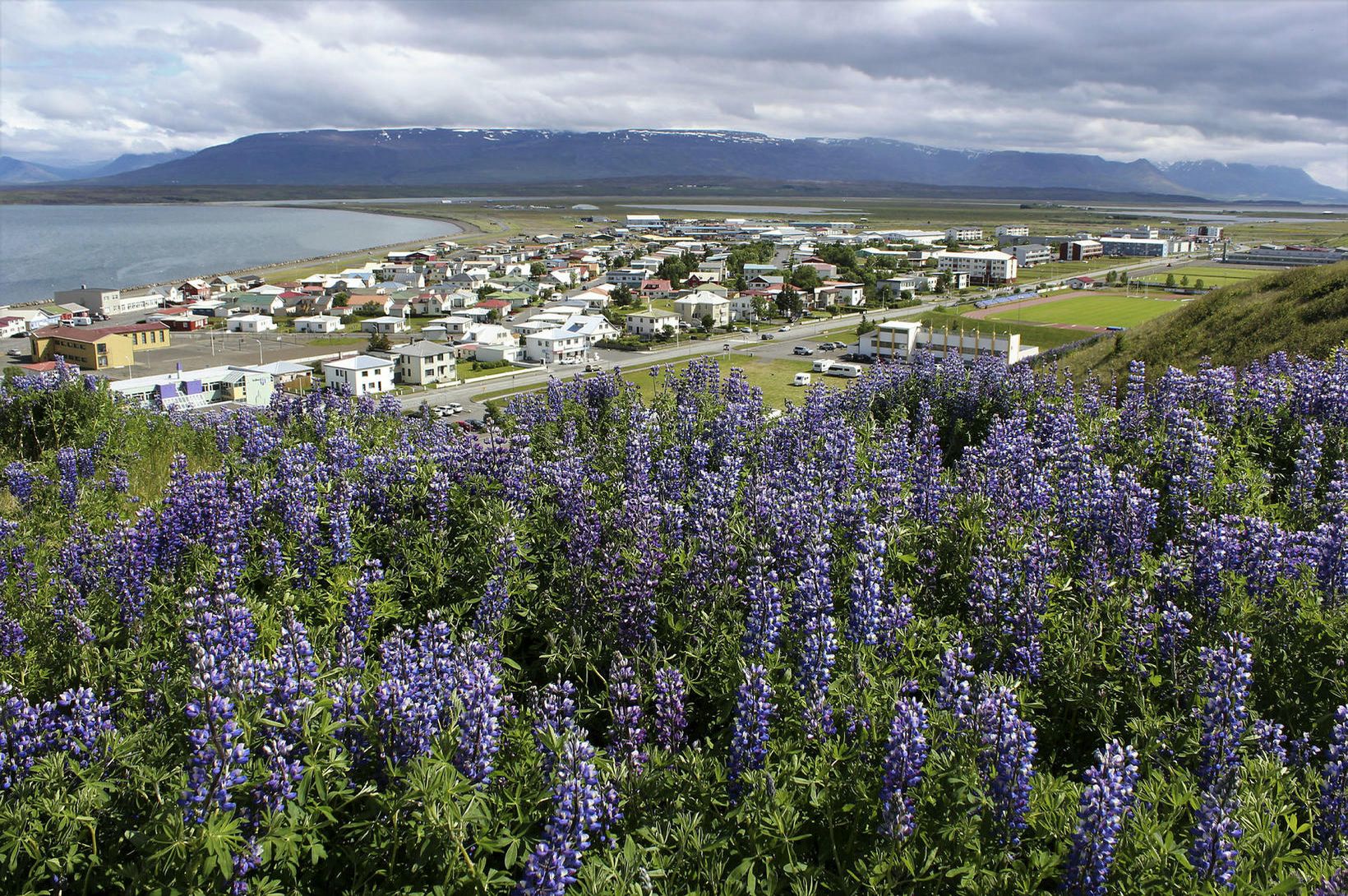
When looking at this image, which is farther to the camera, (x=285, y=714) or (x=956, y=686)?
(x=956, y=686)

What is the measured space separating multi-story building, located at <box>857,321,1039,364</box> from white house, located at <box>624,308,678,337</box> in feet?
43.8

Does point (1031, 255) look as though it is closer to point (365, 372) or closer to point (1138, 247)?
point (1138, 247)

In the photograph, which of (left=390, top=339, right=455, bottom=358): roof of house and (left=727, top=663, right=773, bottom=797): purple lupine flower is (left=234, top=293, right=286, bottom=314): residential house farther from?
(left=727, top=663, right=773, bottom=797): purple lupine flower

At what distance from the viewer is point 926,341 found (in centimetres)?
4109

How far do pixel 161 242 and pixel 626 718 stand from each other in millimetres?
150078

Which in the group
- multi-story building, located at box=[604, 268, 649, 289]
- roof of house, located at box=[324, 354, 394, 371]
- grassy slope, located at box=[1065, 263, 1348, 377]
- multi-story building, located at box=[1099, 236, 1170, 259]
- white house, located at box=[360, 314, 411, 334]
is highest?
multi-story building, located at box=[1099, 236, 1170, 259]

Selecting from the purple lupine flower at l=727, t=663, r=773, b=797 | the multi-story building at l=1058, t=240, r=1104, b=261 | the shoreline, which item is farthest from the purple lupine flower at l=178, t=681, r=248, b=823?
the multi-story building at l=1058, t=240, r=1104, b=261

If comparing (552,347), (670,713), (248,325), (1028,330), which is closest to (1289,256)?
(1028,330)

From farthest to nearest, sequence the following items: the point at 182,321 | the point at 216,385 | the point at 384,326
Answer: the point at 182,321
the point at 384,326
the point at 216,385

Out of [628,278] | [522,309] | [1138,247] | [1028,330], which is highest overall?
[1138,247]

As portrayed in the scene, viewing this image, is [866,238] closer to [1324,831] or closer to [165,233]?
[165,233]

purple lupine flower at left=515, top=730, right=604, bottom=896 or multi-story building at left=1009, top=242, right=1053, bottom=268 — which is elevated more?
multi-story building at left=1009, top=242, right=1053, bottom=268

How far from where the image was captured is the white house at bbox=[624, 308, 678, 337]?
55562mm

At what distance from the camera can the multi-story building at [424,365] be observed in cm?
4212
